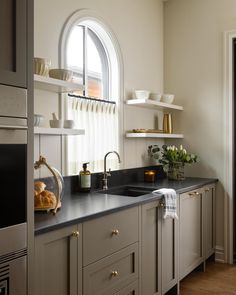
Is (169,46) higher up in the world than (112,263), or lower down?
higher up

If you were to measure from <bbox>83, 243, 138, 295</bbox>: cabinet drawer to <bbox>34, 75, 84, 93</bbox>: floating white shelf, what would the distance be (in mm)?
1155

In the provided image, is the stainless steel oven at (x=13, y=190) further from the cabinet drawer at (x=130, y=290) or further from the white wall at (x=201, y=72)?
the white wall at (x=201, y=72)

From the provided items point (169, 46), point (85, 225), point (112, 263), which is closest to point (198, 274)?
point (112, 263)

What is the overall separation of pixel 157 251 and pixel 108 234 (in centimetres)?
71

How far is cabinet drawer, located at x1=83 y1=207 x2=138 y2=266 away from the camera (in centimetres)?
193

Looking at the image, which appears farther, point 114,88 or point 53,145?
point 114,88

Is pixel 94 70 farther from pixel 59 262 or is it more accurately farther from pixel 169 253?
pixel 59 262

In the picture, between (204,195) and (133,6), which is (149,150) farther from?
(133,6)

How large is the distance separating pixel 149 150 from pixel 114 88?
833mm

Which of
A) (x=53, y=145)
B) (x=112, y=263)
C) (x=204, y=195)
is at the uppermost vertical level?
(x=53, y=145)

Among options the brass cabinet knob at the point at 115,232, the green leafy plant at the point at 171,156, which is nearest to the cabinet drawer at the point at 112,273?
the brass cabinet knob at the point at 115,232

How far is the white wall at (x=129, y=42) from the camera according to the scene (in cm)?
253

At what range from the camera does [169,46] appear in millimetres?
4051

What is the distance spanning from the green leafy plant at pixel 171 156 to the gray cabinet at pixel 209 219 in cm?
35
